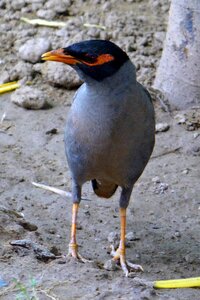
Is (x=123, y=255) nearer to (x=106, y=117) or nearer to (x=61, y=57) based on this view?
(x=106, y=117)

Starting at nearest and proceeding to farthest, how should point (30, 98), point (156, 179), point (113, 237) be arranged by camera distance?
1. point (113, 237)
2. point (156, 179)
3. point (30, 98)

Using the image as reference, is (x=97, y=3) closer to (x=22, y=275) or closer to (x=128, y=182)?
(x=128, y=182)

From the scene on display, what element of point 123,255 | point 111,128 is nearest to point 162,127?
point 123,255

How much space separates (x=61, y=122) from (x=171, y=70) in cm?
100

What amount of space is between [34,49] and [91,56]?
10.4 ft

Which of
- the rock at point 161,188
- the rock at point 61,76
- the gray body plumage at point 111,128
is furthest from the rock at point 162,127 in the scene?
the gray body plumage at point 111,128

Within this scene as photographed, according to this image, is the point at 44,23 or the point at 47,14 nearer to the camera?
the point at 44,23

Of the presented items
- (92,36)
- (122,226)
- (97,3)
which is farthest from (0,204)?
(97,3)

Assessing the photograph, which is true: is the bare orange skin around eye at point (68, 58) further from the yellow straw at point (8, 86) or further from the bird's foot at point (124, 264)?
the yellow straw at point (8, 86)

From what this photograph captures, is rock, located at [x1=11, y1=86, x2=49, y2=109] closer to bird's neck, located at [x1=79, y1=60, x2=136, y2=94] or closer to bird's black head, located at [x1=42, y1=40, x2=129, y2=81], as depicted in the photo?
bird's neck, located at [x1=79, y1=60, x2=136, y2=94]

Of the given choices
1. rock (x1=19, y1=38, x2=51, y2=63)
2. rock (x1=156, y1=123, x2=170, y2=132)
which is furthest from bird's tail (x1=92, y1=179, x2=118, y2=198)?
rock (x1=19, y1=38, x2=51, y2=63)

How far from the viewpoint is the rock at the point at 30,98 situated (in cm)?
680

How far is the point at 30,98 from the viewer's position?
22.3 feet

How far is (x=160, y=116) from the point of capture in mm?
6695
